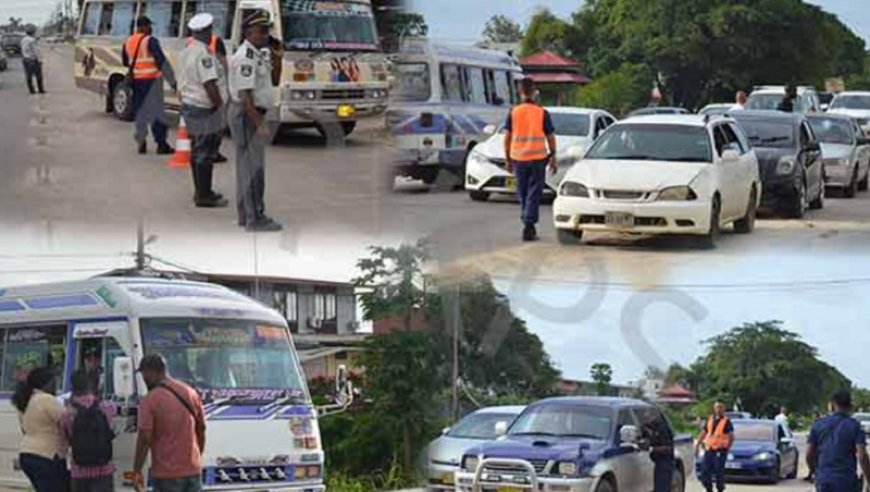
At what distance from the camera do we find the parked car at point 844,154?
5441 mm

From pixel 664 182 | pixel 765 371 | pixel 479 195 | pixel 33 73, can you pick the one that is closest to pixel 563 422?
pixel 765 371

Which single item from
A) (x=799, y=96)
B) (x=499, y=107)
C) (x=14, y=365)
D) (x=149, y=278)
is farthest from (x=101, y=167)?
(x=14, y=365)

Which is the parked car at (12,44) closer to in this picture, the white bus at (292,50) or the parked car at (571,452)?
the white bus at (292,50)

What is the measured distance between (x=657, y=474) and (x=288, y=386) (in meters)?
1.56

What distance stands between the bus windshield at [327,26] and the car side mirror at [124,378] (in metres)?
2.38

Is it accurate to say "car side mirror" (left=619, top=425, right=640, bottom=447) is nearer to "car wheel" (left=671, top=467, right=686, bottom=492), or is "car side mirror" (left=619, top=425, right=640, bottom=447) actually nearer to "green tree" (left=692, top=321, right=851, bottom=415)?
"green tree" (left=692, top=321, right=851, bottom=415)

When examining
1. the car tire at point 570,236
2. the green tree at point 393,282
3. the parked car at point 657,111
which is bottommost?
the green tree at point 393,282

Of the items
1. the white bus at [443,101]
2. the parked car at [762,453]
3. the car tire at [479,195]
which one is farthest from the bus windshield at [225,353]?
the car tire at [479,195]

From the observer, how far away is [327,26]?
4422mm

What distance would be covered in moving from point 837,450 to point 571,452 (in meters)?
1.19

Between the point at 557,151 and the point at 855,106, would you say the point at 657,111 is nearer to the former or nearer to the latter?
the point at 557,151

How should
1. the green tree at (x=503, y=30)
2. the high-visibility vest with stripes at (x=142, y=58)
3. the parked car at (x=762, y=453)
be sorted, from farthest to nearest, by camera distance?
the parked car at (x=762, y=453), the high-visibility vest with stripes at (x=142, y=58), the green tree at (x=503, y=30)

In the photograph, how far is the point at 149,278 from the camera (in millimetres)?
6645

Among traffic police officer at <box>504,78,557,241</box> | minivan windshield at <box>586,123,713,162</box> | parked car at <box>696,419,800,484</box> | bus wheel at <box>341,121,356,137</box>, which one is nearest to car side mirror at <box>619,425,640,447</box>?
parked car at <box>696,419,800,484</box>
